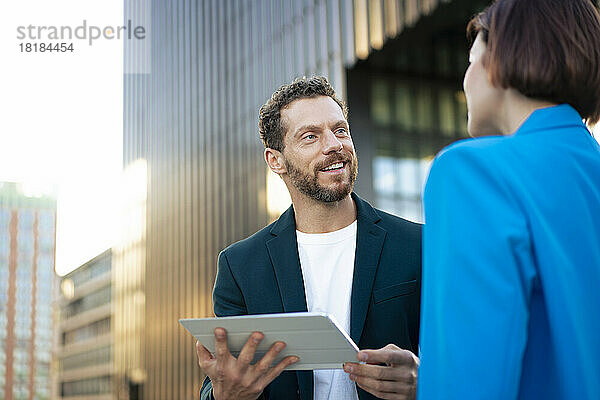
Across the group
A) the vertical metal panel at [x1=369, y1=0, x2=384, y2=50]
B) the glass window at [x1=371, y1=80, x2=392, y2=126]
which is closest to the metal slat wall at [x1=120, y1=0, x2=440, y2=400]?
the vertical metal panel at [x1=369, y1=0, x2=384, y2=50]

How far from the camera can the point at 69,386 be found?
86875 millimetres

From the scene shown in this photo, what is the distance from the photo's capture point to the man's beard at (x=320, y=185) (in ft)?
10.1

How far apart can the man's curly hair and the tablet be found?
4.44 feet

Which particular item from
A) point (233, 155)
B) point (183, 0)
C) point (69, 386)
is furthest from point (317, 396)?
point (69, 386)

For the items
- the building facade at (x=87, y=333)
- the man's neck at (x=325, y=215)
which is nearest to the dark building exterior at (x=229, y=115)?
the man's neck at (x=325, y=215)

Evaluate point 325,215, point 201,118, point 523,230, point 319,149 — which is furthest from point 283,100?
point 201,118

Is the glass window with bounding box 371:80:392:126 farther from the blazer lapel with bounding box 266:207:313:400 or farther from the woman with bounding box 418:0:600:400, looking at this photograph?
the woman with bounding box 418:0:600:400

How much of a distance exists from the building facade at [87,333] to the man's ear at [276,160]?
68369 mm

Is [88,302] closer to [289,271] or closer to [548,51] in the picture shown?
[289,271]

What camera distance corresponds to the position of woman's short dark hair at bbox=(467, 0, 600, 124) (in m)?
1.52

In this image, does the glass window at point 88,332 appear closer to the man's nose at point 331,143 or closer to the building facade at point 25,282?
the building facade at point 25,282

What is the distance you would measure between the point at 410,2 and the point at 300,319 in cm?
1099

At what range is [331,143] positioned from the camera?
125 inches

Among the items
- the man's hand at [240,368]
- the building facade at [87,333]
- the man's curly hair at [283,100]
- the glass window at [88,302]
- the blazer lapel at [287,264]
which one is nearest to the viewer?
the man's hand at [240,368]
